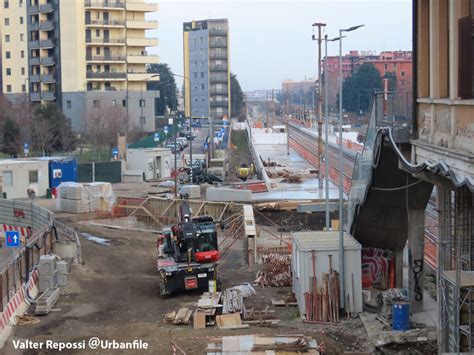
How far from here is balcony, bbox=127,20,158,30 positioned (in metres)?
89.6

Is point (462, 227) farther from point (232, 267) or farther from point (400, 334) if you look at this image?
point (232, 267)

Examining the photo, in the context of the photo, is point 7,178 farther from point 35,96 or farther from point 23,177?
point 35,96

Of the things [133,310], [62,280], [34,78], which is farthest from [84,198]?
[34,78]

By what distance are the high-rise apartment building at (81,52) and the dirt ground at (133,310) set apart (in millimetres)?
56034

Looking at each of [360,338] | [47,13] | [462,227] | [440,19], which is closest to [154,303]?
[360,338]

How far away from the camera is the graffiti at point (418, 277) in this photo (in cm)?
1958

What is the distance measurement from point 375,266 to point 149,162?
3806 cm

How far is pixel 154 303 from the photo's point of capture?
2373 cm

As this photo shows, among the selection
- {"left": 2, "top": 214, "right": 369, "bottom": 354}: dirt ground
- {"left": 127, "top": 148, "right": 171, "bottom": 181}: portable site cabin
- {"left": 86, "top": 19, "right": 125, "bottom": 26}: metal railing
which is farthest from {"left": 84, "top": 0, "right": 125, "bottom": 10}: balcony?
{"left": 2, "top": 214, "right": 369, "bottom": 354}: dirt ground

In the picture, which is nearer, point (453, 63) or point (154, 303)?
point (453, 63)

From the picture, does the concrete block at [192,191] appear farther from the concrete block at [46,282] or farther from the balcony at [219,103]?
the balcony at [219,103]

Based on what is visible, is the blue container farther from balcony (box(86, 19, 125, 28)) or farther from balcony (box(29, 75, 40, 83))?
balcony (box(29, 75, 40, 83))

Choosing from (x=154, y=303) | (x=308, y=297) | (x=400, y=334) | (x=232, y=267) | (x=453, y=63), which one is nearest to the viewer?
(x=453, y=63)

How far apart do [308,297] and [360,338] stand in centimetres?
218
